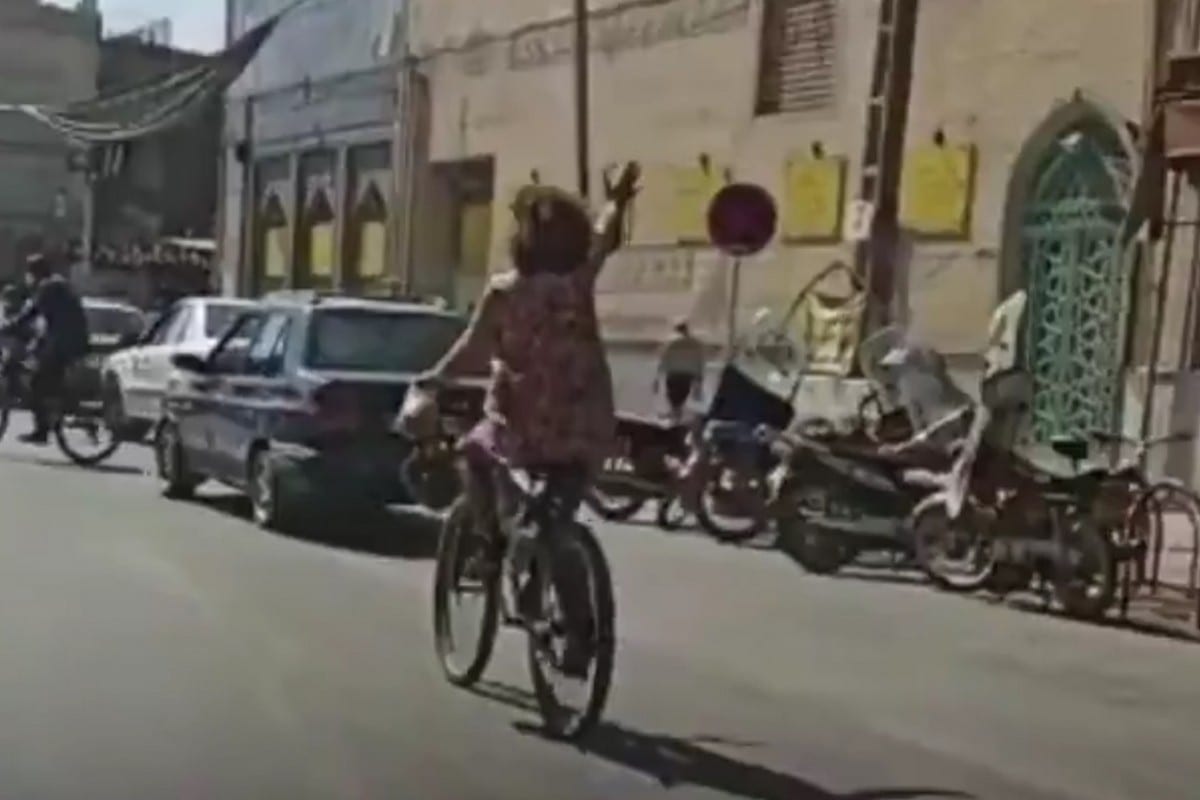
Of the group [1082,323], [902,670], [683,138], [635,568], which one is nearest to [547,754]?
[902,670]

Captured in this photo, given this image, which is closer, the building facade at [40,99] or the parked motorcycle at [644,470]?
the parked motorcycle at [644,470]

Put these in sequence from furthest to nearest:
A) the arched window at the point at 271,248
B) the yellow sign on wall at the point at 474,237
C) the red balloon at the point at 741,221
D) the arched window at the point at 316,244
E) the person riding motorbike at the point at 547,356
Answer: the arched window at the point at 271,248 < the arched window at the point at 316,244 < the yellow sign on wall at the point at 474,237 < the red balloon at the point at 741,221 < the person riding motorbike at the point at 547,356

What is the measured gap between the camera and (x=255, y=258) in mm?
43969

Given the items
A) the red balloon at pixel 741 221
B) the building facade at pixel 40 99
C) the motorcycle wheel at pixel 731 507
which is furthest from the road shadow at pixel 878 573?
the building facade at pixel 40 99

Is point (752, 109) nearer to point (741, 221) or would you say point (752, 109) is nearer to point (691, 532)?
point (741, 221)

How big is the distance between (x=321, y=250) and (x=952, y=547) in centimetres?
2650

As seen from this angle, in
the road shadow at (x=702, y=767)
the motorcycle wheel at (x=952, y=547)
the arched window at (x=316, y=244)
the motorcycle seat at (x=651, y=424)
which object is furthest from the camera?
the arched window at (x=316, y=244)

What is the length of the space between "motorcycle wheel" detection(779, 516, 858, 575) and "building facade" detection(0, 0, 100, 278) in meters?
51.5

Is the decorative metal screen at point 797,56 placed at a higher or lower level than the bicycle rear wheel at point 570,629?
higher

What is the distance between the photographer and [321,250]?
40688 mm

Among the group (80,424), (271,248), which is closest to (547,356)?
(80,424)

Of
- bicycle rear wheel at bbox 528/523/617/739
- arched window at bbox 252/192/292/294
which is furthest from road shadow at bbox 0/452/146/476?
arched window at bbox 252/192/292/294

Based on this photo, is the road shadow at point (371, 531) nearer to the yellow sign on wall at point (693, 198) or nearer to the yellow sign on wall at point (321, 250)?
the yellow sign on wall at point (693, 198)

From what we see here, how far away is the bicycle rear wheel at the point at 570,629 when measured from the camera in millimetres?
8430
